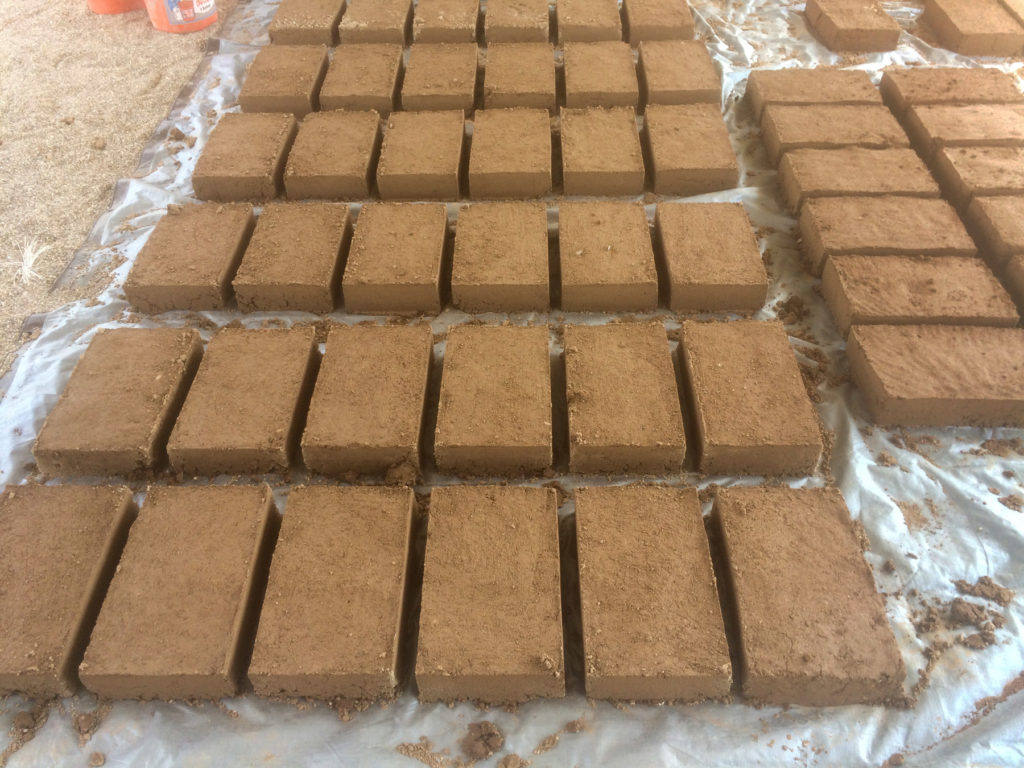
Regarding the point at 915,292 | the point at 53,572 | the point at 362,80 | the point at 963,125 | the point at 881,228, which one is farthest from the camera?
the point at 362,80

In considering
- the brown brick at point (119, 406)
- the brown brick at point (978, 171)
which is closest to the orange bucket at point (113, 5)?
the brown brick at point (119, 406)

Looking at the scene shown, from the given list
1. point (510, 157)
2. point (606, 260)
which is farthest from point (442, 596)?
point (510, 157)

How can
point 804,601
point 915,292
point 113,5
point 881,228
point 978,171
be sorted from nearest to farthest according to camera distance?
point 804,601 < point 915,292 < point 881,228 < point 978,171 < point 113,5

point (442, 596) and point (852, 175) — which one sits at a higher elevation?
point (852, 175)

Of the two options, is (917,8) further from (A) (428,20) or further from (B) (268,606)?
(B) (268,606)

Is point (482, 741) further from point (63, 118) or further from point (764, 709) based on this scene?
point (63, 118)

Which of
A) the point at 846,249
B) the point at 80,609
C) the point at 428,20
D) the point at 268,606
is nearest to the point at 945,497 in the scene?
the point at 846,249

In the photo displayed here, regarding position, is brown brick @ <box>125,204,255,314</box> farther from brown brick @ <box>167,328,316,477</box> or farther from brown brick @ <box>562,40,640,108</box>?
brown brick @ <box>562,40,640,108</box>
